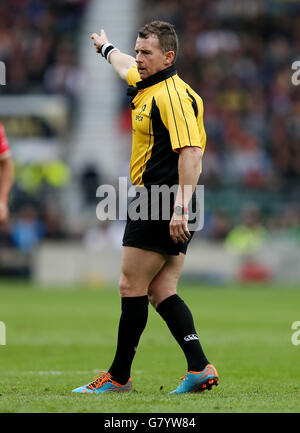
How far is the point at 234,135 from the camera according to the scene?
23641mm

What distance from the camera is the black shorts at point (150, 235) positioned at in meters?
5.84

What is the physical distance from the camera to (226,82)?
2533 centimetres

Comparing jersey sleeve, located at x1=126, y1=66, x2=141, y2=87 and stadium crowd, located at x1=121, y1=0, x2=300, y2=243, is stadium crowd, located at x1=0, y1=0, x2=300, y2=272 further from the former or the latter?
jersey sleeve, located at x1=126, y1=66, x2=141, y2=87

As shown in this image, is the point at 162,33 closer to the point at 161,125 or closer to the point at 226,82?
the point at 161,125

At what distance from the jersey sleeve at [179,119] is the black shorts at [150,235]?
1.53 ft

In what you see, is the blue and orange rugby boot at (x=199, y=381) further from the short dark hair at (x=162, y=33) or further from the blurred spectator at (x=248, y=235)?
the blurred spectator at (x=248, y=235)

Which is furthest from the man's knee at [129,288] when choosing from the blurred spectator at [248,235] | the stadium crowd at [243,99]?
the stadium crowd at [243,99]

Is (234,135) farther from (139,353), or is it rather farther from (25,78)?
(139,353)

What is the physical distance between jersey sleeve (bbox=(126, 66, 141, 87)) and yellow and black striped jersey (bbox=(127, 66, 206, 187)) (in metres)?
0.16

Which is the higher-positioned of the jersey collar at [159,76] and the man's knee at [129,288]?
the jersey collar at [159,76]

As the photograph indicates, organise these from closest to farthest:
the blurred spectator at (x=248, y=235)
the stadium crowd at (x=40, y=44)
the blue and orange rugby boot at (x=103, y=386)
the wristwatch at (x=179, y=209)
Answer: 1. the wristwatch at (x=179, y=209)
2. the blue and orange rugby boot at (x=103, y=386)
3. the blurred spectator at (x=248, y=235)
4. the stadium crowd at (x=40, y=44)

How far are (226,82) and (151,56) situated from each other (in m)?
19.8

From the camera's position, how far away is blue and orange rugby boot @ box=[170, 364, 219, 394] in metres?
5.88

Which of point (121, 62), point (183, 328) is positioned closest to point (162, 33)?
point (121, 62)
